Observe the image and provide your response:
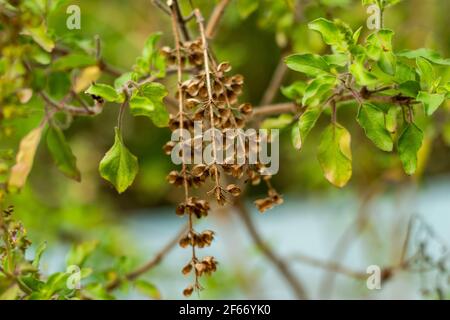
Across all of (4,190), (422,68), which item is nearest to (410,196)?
(422,68)

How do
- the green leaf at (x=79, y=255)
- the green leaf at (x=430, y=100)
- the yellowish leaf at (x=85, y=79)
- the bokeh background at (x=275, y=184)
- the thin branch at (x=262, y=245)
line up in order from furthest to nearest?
the bokeh background at (x=275, y=184) < the thin branch at (x=262, y=245) < the green leaf at (x=79, y=255) < the yellowish leaf at (x=85, y=79) < the green leaf at (x=430, y=100)

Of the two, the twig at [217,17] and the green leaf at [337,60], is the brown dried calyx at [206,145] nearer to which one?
the green leaf at [337,60]

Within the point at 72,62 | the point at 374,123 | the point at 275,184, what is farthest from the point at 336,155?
the point at 275,184

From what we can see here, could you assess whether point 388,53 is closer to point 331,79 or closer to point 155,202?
point 331,79

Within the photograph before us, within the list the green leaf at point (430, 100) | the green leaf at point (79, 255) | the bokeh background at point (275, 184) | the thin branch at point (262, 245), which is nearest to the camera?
the green leaf at point (430, 100)

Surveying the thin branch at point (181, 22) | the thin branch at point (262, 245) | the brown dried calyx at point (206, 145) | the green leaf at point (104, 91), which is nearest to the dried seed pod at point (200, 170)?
the brown dried calyx at point (206, 145)

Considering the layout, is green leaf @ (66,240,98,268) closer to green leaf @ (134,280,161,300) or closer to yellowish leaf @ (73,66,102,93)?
green leaf @ (134,280,161,300)

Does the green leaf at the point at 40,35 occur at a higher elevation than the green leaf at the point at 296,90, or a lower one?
higher

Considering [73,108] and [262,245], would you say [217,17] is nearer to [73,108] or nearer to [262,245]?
[73,108]
